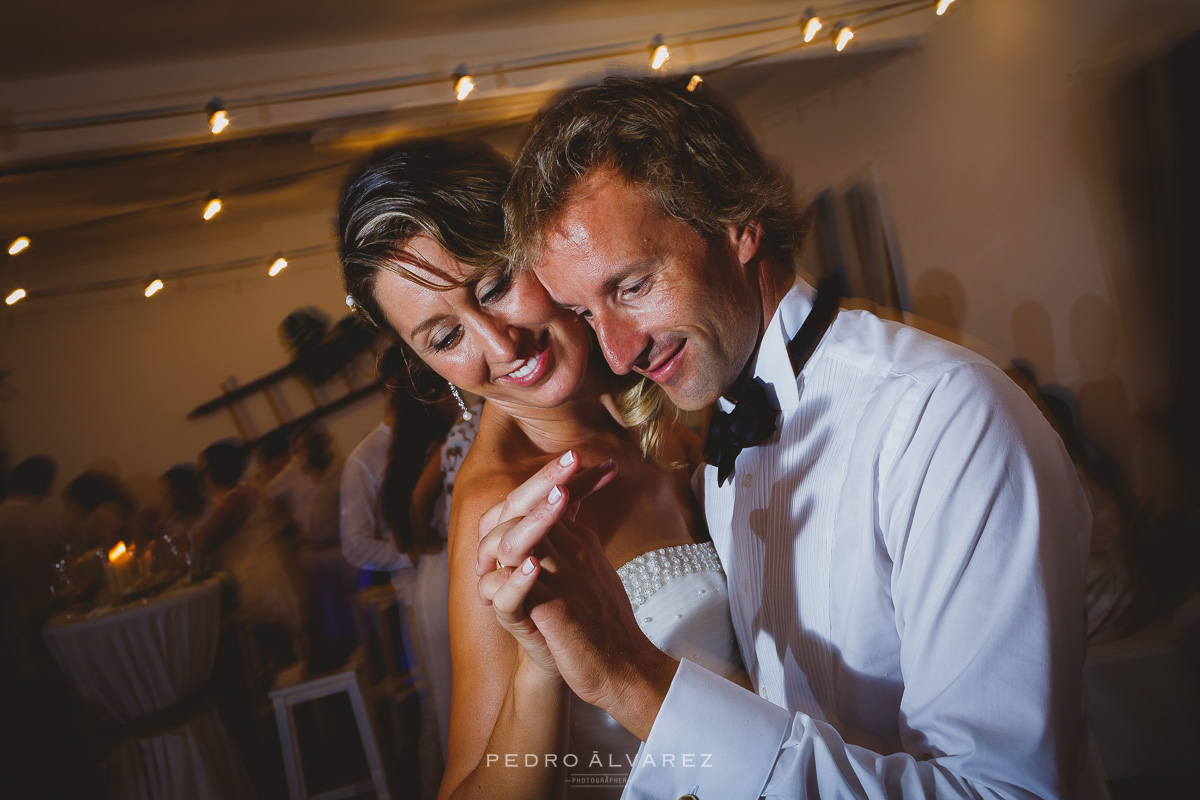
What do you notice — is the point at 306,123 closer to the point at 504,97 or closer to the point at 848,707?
the point at 504,97

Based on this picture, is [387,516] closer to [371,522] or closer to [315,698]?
[371,522]

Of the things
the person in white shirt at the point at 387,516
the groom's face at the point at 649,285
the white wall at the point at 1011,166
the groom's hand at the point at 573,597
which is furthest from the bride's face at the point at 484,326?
the person in white shirt at the point at 387,516

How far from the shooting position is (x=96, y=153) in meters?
1.11

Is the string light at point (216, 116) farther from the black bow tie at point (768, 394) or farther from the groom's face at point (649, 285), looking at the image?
the black bow tie at point (768, 394)

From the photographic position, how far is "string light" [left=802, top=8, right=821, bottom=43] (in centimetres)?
192

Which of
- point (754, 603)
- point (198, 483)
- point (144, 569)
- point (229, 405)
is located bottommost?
point (754, 603)

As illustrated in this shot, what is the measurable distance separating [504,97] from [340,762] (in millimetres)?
1555

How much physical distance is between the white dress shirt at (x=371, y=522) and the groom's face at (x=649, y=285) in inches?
39.3

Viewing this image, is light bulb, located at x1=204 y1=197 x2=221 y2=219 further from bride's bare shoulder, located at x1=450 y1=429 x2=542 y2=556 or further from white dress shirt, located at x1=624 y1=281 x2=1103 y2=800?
white dress shirt, located at x1=624 y1=281 x2=1103 y2=800

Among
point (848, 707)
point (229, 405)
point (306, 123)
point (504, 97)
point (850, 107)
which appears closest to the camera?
point (848, 707)

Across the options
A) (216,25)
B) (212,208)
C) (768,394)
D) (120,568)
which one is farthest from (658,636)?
(216,25)

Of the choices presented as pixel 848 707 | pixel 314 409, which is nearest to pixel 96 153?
pixel 314 409

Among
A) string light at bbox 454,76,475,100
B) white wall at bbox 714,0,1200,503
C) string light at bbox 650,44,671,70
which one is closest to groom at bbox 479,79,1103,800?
string light at bbox 454,76,475,100

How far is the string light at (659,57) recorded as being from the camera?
1.76 meters
